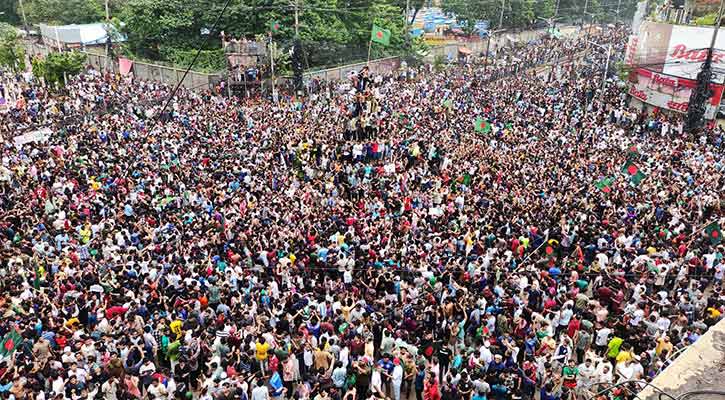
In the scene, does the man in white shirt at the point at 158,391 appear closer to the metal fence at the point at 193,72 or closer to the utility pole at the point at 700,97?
the utility pole at the point at 700,97

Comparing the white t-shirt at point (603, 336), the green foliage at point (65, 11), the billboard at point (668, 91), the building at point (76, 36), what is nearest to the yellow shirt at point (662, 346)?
the white t-shirt at point (603, 336)

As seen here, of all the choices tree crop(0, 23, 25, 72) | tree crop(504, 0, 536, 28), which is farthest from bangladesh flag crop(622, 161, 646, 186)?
tree crop(504, 0, 536, 28)

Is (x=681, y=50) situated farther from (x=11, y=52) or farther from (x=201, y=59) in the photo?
(x=11, y=52)

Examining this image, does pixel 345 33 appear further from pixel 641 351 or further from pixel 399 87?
pixel 641 351

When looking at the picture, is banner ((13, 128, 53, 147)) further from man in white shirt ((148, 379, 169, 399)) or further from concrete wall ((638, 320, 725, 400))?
concrete wall ((638, 320, 725, 400))

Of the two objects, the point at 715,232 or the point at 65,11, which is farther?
the point at 65,11

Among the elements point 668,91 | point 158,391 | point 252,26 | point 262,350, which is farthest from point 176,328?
point 252,26

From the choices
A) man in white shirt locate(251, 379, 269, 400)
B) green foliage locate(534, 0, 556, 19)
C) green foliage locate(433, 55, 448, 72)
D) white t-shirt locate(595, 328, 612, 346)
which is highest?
green foliage locate(534, 0, 556, 19)
